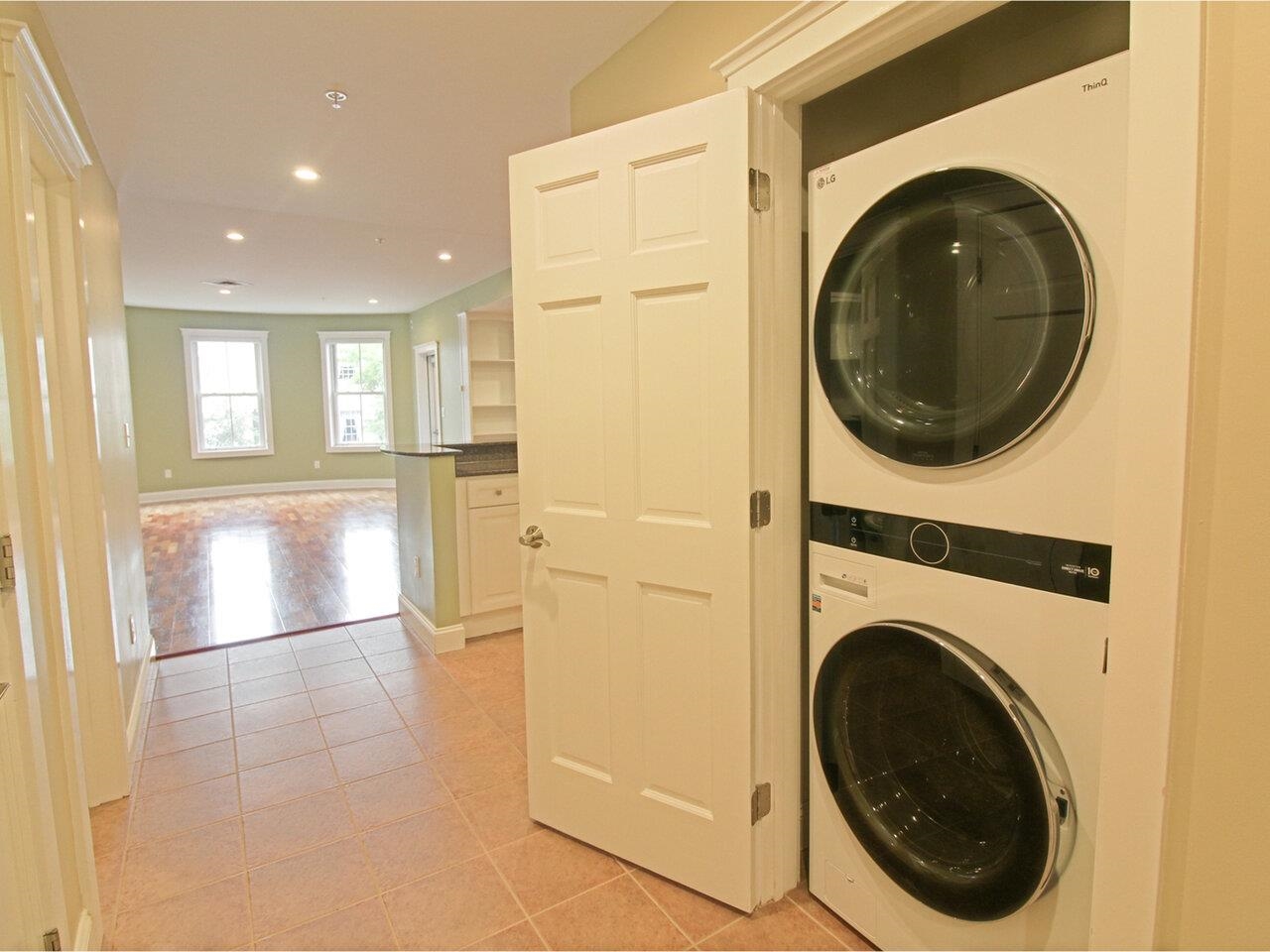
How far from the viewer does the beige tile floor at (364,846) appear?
5.36 feet

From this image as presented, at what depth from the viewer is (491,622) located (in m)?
3.71

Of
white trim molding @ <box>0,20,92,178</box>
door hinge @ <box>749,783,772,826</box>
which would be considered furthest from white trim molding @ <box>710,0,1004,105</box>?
door hinge @ <box>749,783,772,826</box>

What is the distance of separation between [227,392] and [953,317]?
10169mm

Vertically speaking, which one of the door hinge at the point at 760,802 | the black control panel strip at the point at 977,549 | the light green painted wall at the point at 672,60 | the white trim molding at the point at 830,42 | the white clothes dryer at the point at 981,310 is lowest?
the door hinge at the point at 760,802

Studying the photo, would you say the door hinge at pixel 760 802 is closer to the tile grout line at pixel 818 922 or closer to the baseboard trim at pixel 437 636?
the tile grout line at pixel 818 922

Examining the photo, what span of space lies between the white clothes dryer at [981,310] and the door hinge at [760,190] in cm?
11

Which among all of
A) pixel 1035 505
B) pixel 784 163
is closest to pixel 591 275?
pixel 784 163

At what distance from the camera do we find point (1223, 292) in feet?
2.73

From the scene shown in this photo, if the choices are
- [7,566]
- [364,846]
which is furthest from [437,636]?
[7,566]

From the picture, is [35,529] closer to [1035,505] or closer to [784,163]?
[784,163]

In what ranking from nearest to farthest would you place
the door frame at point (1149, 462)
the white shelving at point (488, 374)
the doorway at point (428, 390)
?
the door frame at point (1149, 462)
the white shelving at point (488, 374)
the doorway at point (428, 390)

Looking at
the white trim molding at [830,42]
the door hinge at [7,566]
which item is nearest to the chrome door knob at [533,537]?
the door hinge at [7,566]

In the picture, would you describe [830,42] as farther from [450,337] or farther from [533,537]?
[450,337]

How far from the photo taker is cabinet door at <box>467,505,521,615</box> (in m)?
3.59
